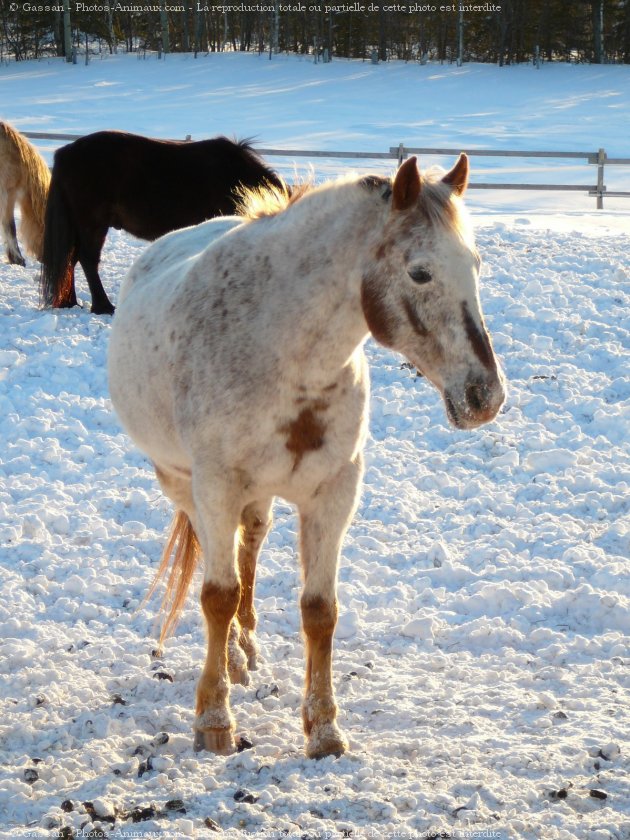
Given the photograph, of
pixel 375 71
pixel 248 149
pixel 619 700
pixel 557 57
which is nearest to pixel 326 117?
pixel 375 71

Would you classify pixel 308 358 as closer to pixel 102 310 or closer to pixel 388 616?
pixel 388 616

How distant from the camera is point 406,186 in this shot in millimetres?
2805

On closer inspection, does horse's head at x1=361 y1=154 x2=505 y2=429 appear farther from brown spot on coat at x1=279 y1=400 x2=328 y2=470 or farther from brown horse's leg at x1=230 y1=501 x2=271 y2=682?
brown horse's leg at x1=230 y1=501 x2=271 y2=682

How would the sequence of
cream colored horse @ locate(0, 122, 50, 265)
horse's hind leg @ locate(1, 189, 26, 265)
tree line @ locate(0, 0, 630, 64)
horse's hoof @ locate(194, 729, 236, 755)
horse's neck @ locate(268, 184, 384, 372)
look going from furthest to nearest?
tree line @ locate(0, 0, 630, 64) → horse's hind leg @ locate(1, 189, 26, 265) → cream colored horse @ locate(0, 122, 50, 265) → horse's hoof @ locate(194, 729, 236, 755) → horse's neck @ locate(268, 184, 384, 372)

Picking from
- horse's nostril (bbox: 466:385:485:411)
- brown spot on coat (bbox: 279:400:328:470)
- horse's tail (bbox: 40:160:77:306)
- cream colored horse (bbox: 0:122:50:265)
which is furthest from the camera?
cream colored horse (bbox: 0:122:50:265)

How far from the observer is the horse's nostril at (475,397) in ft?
9.02

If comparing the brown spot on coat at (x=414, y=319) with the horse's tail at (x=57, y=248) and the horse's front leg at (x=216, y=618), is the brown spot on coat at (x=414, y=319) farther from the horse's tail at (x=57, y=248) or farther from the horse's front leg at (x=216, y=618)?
the horse's tail at (x=57, y=248)

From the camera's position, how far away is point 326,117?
29438mm

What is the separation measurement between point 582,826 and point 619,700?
3.17ft

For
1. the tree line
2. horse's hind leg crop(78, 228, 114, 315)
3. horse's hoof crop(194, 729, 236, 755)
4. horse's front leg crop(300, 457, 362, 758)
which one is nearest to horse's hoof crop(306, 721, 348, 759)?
horse's front leg crop(300, 457, 362, 758)

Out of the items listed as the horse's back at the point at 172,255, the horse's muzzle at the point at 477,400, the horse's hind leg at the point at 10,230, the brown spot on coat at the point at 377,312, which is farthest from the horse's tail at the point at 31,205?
the horse's muzzle at the point at 477,400

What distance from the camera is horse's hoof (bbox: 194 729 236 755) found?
3.43 meters

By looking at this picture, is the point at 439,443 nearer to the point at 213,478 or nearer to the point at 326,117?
the point at 213,478

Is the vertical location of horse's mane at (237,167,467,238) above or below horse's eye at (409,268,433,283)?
above
